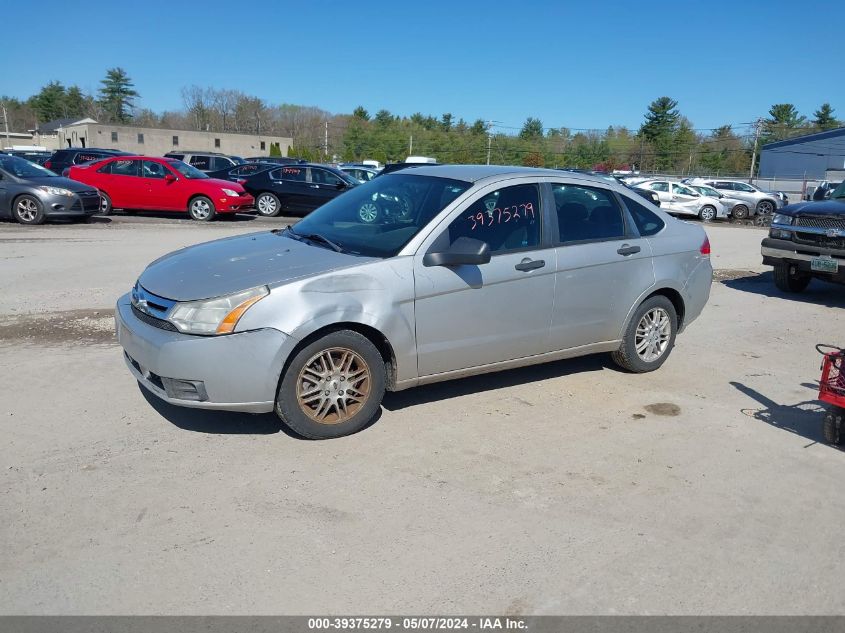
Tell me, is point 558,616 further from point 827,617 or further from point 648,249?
point 648,249

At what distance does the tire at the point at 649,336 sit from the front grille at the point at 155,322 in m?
3.69

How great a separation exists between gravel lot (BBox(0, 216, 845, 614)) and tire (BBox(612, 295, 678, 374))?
14 centimetres

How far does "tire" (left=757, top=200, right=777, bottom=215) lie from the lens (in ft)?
95.5

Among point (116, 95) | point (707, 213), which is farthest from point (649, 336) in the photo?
point (116, 95)

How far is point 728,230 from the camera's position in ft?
75.1

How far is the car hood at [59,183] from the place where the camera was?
1554 cm

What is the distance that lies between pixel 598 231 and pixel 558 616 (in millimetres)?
3520

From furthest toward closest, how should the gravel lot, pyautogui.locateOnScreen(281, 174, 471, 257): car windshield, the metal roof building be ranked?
the metal roof building, pyautogui.locateOnScreen(281, 174, 471, 257): car windshield, the gravel lot

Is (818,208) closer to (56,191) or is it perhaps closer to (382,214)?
(382,214)

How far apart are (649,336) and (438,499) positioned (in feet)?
10.2

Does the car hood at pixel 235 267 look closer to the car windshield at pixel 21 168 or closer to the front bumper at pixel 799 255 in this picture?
the front bumper at pixel 799 255

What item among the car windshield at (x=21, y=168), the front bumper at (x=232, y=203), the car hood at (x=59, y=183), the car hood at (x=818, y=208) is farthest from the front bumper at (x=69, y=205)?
the car hood at (x=818, y=208)

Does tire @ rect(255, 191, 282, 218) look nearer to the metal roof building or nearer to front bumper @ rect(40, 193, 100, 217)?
front bumper @ rect(40, 193, 100, 217)

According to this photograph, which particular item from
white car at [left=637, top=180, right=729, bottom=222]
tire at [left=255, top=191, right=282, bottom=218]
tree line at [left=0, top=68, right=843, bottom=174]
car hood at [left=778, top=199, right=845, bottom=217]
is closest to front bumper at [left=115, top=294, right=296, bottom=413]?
car hood at [left=778, top=199, right=845, bottom=217]
